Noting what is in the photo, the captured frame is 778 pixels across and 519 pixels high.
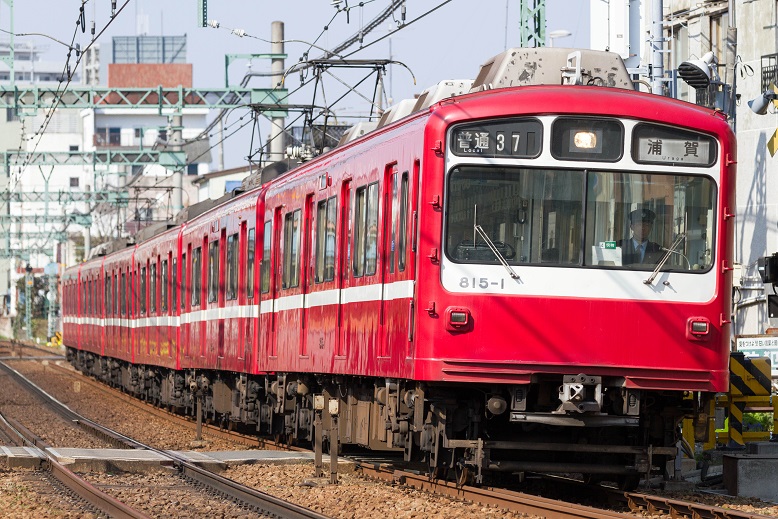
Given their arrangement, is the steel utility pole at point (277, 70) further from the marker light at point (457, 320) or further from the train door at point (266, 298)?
the marker light at point (457, 320)

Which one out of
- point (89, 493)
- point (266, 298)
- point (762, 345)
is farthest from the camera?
point (762, 345)

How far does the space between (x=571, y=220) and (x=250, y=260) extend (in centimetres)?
788

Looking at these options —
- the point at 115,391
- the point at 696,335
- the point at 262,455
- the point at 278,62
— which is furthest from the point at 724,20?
the point at 696,335

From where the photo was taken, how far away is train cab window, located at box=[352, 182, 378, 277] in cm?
1177

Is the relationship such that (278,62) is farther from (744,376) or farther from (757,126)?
(744,376)

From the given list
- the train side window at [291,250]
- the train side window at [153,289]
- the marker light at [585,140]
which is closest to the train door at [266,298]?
the train side window at [291,250]

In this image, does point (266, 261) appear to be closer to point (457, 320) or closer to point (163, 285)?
point (457, 320)

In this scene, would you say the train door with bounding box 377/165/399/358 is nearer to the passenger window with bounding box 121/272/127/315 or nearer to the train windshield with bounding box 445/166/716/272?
the train windshield with bounding box 445/166/716/272

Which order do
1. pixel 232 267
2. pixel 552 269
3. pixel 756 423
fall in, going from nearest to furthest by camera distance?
1. pixel 552 269
2. pixel 756 423
3. pixel 232 267

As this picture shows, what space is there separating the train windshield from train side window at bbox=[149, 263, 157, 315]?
53.1ft

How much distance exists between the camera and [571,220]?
33.6ft

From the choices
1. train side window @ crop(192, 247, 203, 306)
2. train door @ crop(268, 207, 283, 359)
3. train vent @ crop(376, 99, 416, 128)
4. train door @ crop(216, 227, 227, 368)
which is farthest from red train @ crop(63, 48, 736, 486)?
train side window @ crop(192, 247, 203, 306)

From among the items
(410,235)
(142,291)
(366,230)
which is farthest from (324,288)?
(142,291)

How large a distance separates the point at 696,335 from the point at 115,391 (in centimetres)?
2508
